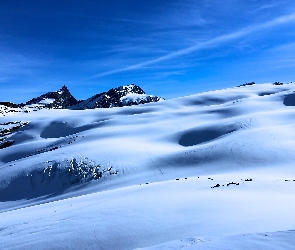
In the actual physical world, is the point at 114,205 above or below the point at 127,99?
below

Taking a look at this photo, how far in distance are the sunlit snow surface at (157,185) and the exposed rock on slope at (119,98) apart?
111668mm

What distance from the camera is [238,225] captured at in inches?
217

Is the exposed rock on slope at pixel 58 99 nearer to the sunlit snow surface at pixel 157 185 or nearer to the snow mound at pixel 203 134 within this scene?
the sunlit snow surface at pixel 157 185

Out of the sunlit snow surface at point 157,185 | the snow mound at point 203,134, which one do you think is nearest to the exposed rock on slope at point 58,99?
the sunlit snow surface at point 157,185

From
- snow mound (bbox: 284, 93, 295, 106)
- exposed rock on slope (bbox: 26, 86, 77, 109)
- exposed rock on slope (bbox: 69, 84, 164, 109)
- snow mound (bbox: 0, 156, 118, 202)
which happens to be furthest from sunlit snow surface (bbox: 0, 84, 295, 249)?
exposed rock on slope (bbox: 26, 86, 77, 109)

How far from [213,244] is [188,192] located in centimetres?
478

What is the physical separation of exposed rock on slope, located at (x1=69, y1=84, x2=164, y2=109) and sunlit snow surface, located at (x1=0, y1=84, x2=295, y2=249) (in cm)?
11167

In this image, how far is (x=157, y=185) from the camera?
1079 centimetres

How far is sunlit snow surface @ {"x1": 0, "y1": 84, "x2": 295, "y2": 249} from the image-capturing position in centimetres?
558

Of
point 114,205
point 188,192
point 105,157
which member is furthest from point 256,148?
point 114,205

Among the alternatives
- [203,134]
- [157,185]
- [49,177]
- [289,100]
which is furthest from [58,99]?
[157,185]

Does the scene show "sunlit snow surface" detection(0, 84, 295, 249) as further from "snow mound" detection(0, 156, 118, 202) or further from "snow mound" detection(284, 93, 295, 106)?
"snow mound" detection(284, 93, 295, 106)

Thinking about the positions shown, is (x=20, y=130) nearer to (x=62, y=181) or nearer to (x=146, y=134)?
(x=146, y=134)

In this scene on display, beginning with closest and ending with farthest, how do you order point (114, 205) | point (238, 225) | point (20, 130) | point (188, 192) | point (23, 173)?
point (238, 225), point (114, 205), point (188, 192), point (23, 173), point (20, 130)
